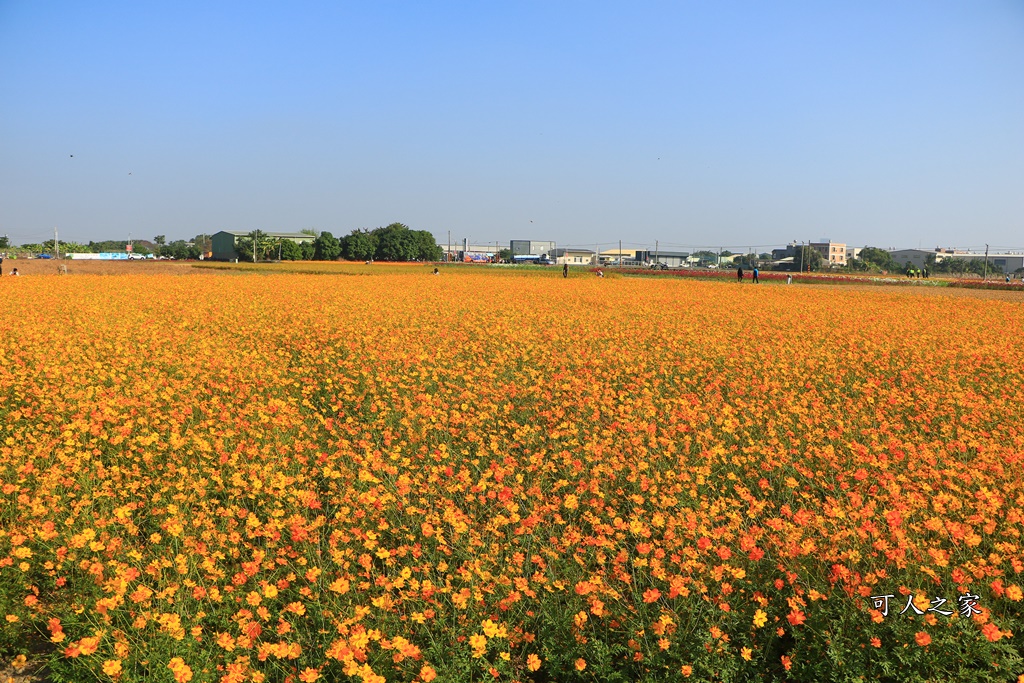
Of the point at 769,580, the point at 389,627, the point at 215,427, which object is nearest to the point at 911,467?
the point at 769,580

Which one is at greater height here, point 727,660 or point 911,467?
point 911,467

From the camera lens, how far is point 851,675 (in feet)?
11.2

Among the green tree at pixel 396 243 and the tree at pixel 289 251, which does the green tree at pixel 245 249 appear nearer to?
the tree at pixel 289 251

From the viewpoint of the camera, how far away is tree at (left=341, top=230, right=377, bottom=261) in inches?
4400

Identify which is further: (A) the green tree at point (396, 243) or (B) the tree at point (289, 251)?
(A) the green tree at point (396, 243)

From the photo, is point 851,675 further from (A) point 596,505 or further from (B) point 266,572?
(B) point 266,572

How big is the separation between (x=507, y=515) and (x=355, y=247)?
111 meters

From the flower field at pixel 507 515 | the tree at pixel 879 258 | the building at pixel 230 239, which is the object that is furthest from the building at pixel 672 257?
the flower field at pixel 507 515

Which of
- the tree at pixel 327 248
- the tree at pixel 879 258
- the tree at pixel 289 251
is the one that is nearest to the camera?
the tree at pixel 289 251

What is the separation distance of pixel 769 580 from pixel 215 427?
17.6 ft

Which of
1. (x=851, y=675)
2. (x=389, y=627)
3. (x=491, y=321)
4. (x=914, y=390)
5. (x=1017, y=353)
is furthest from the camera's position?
(x=491, y=321)

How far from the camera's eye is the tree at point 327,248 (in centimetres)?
10844

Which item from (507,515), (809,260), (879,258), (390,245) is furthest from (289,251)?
(879,258)

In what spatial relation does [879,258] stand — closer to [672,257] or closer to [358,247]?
[672,257]
